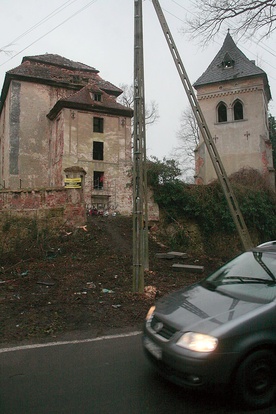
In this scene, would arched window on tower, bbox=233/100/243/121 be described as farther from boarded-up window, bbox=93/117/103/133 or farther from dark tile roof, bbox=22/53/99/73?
dark tile roof, bbox=22/53/99/73

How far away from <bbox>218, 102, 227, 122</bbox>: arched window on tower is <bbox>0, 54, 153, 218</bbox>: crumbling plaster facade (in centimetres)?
897

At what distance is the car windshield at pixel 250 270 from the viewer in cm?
451

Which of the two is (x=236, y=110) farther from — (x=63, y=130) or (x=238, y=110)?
(x=63, y=130)

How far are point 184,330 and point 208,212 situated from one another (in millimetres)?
15337

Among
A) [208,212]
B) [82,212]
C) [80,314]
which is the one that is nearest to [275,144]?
[208,212]

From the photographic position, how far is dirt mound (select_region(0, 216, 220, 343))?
6.59 meters

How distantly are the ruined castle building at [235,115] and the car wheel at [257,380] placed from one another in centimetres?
2941

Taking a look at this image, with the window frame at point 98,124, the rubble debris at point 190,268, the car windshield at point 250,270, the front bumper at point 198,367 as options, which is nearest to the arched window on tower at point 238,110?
the window frame at point 98,124

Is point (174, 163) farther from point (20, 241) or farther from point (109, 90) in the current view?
point (109, 90)

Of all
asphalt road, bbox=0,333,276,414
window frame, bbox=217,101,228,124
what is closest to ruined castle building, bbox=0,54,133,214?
window frame, bbox=217,101,228,124

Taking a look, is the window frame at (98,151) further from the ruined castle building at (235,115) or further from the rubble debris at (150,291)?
the rubble debris at (150,291)

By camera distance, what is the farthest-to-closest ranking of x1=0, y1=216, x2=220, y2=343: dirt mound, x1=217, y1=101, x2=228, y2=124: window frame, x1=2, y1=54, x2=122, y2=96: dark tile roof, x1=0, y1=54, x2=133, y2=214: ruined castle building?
1. x1=2, y1=54, x2=122, y2=96: dark tile roof
2. x1=217, y1=101, x2=228, y2=124: window frame
3. x1=0, y1=54, x2=133, y2=214: ruined castle building
4. x1=0, y1=216, x2=220, y2=343: dirt mound

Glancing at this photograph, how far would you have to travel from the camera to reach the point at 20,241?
13.3m

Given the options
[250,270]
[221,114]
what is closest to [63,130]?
[221,114]
